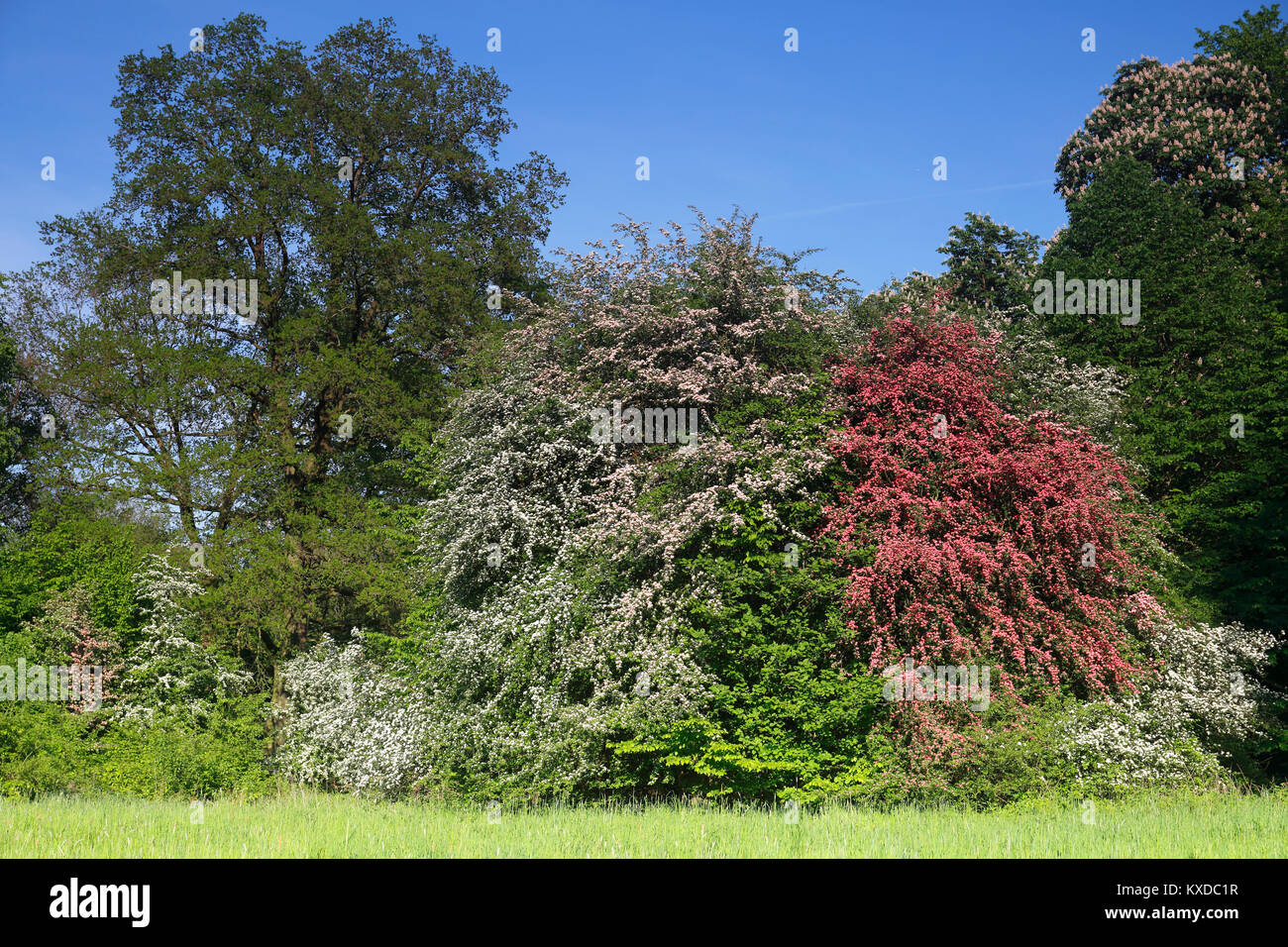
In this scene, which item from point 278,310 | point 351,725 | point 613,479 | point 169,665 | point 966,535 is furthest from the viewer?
point 278,310

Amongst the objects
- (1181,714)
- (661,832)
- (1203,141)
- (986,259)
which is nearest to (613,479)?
(661,832)

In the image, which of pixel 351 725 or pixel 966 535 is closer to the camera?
pixel 966 535

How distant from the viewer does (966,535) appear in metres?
12.0

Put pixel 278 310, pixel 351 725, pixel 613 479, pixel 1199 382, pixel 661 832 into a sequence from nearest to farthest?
pixel 661 832 < pixel 613 479 < pixel 351 725 < pixel 1199 382 < pixel 278 310

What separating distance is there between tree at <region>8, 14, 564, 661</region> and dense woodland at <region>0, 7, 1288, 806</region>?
0.12m

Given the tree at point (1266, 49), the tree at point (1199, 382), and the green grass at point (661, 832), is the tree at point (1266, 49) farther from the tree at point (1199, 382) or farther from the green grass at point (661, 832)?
the green grass at point (661, 832)

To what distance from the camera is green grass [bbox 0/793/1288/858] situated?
7.03 metres

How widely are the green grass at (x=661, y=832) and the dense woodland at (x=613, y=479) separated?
1.42m

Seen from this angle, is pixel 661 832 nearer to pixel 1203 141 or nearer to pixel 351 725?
pixel 351 725

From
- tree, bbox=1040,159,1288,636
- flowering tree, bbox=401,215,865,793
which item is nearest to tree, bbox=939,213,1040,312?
tree, bbox=1040,159,1288,636

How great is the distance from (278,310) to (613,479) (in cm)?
1342

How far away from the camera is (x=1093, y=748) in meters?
11.2

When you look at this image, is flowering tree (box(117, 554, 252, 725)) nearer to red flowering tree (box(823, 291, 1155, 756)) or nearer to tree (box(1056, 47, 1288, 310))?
red flowering tree (box(823, 291, 1155, 756))
